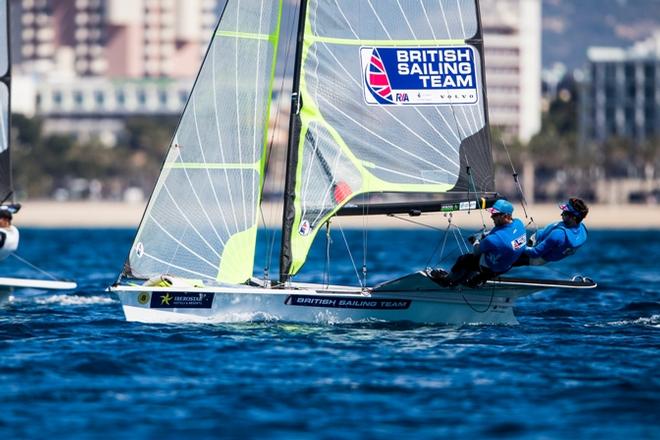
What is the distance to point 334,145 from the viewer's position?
65.3 ft

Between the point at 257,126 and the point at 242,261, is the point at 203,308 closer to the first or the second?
the point at 242,261

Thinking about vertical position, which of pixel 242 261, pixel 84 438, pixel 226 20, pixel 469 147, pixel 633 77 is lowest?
pixel 84 438

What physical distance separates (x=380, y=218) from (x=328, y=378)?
2943 inches

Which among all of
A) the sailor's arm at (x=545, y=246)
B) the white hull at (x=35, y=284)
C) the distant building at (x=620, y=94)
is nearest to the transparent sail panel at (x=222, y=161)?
the white hull at (x=35, y=284)

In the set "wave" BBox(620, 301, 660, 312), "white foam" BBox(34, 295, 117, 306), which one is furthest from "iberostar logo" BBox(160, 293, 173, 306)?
"wave" BBox(620, 301, 660, 312)

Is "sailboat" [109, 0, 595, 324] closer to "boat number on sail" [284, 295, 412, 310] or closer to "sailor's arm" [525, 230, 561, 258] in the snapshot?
"boat number on sail" [284, 295, 412, 310]

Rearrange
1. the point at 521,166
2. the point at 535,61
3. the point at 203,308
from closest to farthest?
the point at 203,308, the point at 521,166, the point at 535,61

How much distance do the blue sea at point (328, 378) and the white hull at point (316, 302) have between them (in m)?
0.21

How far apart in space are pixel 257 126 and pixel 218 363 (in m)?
4.81

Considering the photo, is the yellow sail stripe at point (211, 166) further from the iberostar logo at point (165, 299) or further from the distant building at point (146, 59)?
the distant building at point (146, 59)

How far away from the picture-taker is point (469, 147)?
20250 mm

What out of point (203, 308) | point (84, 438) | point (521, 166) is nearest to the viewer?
point (84, 438)

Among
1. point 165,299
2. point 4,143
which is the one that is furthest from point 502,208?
point 4,143

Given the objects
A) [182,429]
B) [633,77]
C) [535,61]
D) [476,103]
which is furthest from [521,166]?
[182,429]
